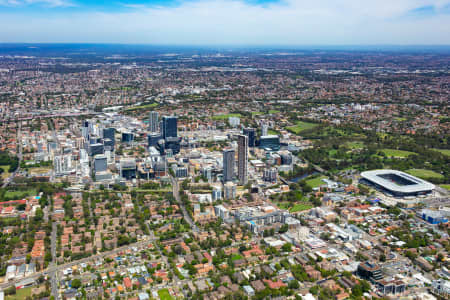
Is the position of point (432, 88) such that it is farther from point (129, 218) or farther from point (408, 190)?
point (129, 218)

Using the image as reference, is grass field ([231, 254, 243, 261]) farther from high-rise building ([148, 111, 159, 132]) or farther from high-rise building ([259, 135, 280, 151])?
high-rise building ([148, 111, 159, 132])

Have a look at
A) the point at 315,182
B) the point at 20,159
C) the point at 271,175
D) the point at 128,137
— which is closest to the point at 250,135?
the point at 271,175

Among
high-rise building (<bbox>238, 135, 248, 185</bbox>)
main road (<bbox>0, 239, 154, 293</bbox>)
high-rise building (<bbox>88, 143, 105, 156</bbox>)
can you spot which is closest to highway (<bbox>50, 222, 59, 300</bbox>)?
main road (<bbox>0, 239, 154, 293</bbox>)

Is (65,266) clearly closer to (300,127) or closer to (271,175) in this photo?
(271,175)

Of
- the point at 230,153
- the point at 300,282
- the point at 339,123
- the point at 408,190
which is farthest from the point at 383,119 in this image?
the point at 300,282

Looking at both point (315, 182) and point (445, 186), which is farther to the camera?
point (315, 182)

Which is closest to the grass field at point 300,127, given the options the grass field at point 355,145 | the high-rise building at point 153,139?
the grass field at point 355,145
